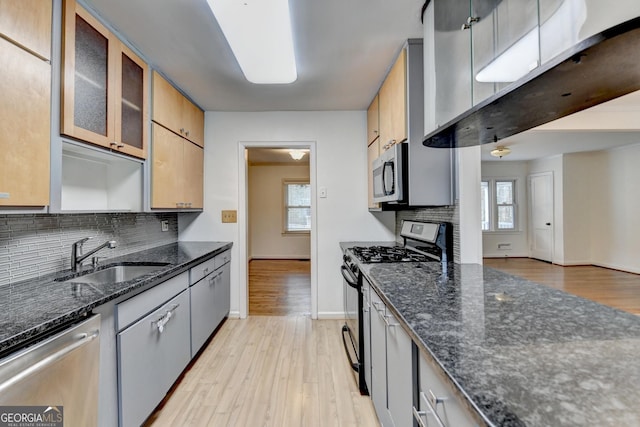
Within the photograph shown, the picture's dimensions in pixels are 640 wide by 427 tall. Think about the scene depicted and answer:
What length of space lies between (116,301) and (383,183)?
1733 mm

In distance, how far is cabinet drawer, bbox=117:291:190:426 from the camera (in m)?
1.38

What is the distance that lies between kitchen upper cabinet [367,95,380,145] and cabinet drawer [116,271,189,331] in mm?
2030

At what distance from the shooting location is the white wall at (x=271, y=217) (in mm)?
7121

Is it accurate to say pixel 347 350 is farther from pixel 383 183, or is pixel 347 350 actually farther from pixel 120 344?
pixel 120 344

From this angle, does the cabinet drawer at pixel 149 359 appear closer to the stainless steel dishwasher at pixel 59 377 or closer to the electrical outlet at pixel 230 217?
the stainless steel dishwasher at pixel 59 377

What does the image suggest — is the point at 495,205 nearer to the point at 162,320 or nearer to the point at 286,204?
the point at 286,204

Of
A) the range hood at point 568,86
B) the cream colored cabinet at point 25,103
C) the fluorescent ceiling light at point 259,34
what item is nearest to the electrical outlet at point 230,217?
the fluorescent ceiling light at point 259,34

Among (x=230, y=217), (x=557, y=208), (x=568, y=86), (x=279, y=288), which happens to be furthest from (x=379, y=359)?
(x=557, y=208)

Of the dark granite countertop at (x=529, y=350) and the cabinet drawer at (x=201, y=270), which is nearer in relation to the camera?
the dark granite countertop at (x=529, y=350)

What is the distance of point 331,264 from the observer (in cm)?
320

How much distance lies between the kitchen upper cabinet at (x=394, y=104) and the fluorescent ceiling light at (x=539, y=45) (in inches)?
32.4

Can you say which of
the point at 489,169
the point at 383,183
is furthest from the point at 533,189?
the point at 383,183

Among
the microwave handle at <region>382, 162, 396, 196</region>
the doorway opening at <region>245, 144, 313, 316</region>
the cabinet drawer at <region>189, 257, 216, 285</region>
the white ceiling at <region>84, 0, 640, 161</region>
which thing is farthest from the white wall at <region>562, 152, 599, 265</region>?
the cabinet drawer at <region>189, 257, 216, 285</region>

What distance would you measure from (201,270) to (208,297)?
307mm
